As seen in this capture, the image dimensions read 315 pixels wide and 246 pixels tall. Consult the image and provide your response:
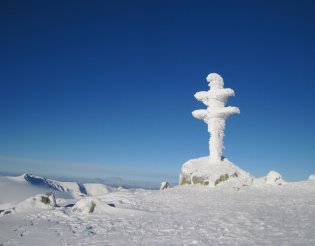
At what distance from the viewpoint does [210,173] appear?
40031 mm

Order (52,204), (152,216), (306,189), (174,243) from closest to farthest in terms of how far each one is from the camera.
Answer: (174,243), (152,216), (52,204), (306,189)

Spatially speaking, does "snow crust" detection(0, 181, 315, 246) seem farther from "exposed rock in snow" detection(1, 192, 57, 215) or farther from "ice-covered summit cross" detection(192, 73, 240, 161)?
"ice-covered summit cross" detection(192, 73, 240, 161)

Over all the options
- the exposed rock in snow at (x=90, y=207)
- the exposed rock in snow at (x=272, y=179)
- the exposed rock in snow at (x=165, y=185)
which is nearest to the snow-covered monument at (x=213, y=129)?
the exposed rock in snow at (x=165, y=185)

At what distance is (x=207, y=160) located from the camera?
44.2 meters

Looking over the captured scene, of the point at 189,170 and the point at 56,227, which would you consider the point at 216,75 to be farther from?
the point at 56,227

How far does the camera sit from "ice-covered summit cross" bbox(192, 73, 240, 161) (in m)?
43.0

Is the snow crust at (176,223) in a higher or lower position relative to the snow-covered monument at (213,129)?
lower

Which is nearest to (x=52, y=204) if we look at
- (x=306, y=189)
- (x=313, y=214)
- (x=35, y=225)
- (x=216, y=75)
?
(x=35, y=225)

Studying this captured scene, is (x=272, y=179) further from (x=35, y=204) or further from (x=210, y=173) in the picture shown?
(x=35, y=204)

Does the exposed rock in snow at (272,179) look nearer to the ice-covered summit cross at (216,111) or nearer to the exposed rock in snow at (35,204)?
the ice-covered summit cross at (216,111)

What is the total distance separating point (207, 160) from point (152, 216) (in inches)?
925

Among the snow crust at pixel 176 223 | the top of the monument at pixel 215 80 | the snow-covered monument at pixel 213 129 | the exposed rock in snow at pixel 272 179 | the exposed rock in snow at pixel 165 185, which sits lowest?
the snow crust at pixel 176 223

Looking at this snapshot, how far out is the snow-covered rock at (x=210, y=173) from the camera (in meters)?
39.0

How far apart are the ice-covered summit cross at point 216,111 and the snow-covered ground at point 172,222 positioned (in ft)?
44.1
